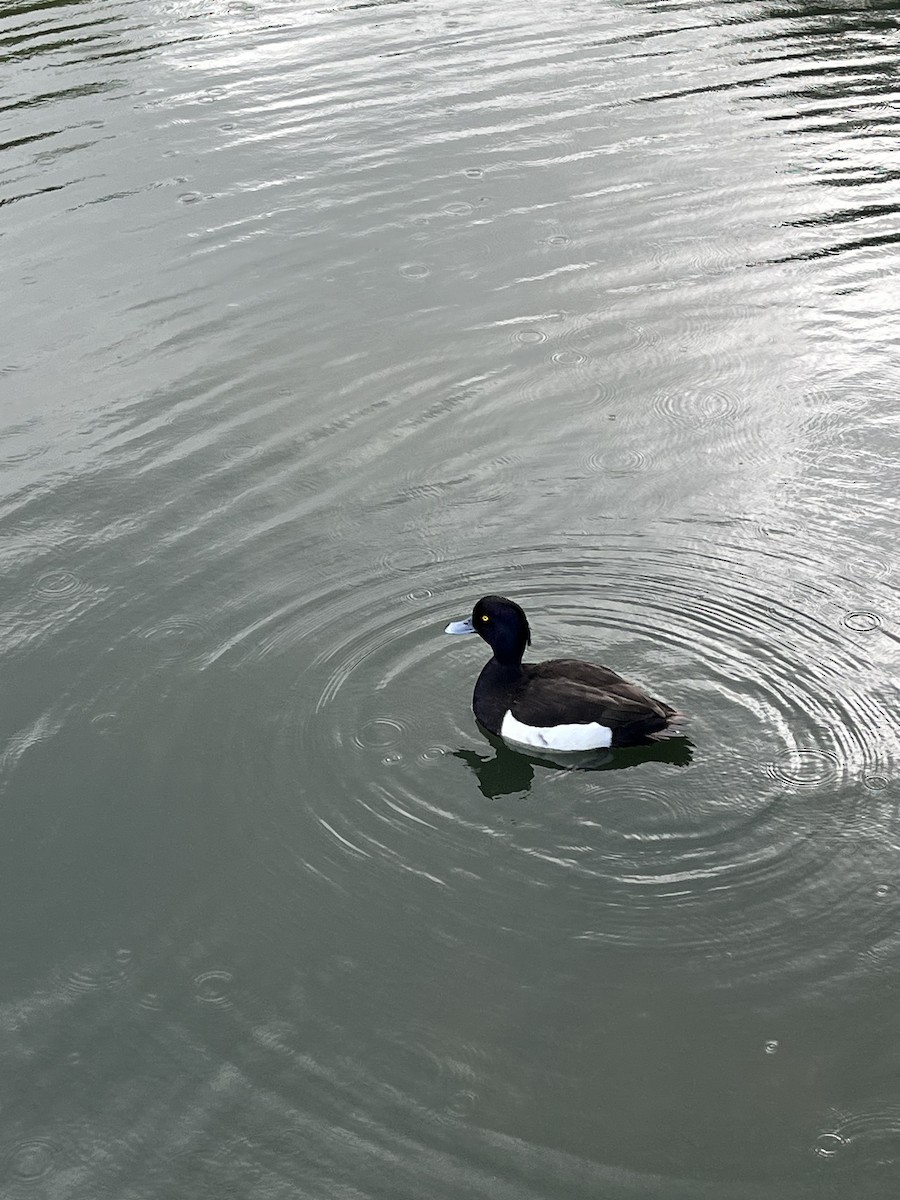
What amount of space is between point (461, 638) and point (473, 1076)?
134 inches

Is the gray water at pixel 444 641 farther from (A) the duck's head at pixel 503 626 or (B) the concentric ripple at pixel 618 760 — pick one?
(A) the duck's head at pixel 503 626

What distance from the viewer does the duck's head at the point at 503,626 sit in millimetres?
8078

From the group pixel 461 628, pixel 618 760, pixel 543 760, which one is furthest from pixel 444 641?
pixel 618 760

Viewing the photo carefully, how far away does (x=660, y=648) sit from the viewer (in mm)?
8555

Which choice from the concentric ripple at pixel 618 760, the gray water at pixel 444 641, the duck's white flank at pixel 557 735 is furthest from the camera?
the duck's white flank at pixel 557 735

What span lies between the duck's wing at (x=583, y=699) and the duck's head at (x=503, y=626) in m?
0.17

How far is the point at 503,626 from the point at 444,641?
2.75 ft

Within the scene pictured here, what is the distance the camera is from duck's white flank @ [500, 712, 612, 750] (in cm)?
779

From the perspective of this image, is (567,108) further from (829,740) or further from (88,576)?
(829,740)

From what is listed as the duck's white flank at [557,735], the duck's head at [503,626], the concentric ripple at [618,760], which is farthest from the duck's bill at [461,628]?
the duck's white flank at [557,735]

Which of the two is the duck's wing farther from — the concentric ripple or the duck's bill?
the duck's bill

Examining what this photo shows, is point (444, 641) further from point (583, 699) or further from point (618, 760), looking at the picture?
point (618, 760)

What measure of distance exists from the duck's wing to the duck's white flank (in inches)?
1.3

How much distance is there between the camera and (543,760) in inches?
316
